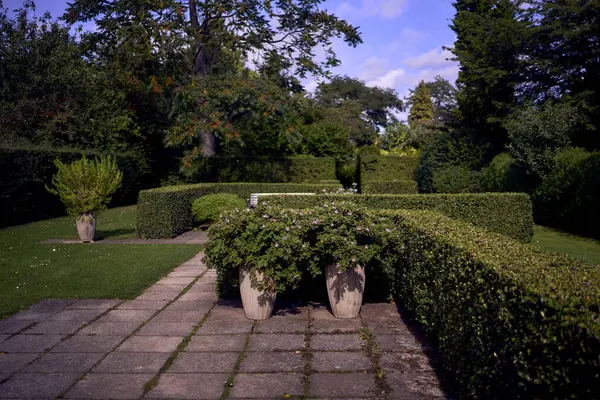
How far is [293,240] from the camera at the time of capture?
5707mm

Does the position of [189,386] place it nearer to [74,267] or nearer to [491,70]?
Answer: [74,267]

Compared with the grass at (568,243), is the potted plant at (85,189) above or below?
above

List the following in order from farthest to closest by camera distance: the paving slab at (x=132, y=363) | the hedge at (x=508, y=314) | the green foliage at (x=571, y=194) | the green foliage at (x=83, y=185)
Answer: the green foliage at (x=571, y=194), the green foliage at (x=83, y=185), the paving slab at (x=132, y=363), the hedge at (x=508, y=314)

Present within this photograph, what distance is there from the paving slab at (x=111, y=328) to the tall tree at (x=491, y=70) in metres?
20.8

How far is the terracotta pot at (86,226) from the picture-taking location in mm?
12266

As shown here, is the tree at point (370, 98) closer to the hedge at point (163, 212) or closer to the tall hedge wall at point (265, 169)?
the tall hedge wall at point (265, 169)

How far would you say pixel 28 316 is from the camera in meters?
6.05

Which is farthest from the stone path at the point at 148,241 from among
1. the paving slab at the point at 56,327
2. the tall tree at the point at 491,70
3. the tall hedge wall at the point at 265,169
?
the tall tree at the point at 491,70

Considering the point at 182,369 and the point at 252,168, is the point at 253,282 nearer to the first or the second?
the point at 182,369

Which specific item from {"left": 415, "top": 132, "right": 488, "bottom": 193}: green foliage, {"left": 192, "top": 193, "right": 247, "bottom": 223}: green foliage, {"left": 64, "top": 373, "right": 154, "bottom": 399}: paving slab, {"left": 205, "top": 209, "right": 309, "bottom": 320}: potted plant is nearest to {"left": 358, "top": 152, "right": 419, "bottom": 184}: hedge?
{"left": 415, "top": 132, "right": 488, "bottom": 193}: green foliage

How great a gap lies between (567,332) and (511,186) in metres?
18.0

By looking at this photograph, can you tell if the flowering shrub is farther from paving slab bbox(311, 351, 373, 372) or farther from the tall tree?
the tall tree

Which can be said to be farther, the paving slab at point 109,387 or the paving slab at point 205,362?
the paving slab at point 205,362

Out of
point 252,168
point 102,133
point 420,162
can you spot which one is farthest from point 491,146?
point 102,133
